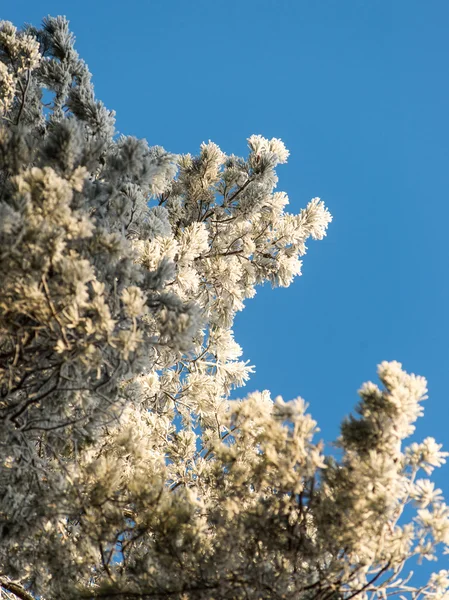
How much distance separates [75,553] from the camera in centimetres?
411

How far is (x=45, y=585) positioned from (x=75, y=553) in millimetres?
323

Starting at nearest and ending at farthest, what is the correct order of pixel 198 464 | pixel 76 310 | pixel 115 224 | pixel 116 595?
pixel 76 310 → pixel 116 595 → pixel 115 224 → pixel 198 464

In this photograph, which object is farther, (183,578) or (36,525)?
(36,525)

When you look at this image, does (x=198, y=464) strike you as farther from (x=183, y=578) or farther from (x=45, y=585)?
(x=183, y=578)

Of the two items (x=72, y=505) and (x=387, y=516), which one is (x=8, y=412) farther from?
(x=387, y=516)

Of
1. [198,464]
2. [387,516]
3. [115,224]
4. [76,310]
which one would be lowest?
[387,516]

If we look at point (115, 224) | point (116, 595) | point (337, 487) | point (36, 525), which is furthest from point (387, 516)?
point (115, 224)

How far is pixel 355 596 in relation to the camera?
316 cm

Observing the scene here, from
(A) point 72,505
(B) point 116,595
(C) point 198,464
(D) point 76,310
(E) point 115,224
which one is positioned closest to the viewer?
(D) point 76,310

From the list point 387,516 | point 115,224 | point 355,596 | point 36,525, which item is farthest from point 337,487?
point 115,224

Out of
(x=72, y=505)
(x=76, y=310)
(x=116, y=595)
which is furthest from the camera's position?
(x=72, y=505)

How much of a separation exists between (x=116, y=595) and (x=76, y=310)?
4.99ft

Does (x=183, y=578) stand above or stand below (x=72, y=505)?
below

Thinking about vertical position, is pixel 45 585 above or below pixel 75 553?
below
